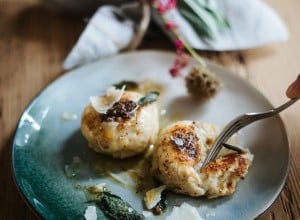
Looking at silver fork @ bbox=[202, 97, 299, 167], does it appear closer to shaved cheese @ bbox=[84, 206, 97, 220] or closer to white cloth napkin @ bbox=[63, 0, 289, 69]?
shaved cheese @ bbox=[84, 206, 97, 220]

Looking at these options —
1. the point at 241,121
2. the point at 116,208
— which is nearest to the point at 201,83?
the point at 241,121

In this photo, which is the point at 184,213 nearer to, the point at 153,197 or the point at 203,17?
the point at 153,197

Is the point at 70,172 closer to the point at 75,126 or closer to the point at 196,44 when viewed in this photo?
the point at 75,126

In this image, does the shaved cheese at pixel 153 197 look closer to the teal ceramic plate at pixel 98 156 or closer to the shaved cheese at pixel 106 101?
the teal ceramic plate at pixel 98 156

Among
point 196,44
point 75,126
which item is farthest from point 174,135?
point 196,44

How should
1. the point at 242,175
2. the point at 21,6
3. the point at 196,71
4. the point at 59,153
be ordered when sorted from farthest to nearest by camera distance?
the point at 21,6 < the point at 196,71 < the point at 59,153 < the point at 242,175

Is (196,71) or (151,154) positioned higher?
(196,71)
